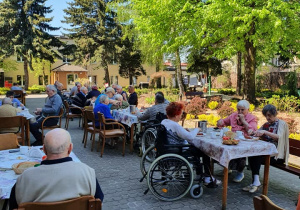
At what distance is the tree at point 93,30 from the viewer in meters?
33.9

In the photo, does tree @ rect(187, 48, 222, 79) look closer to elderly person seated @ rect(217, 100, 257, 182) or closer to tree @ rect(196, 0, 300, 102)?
tree @ rect(196, 0, 300, 102)

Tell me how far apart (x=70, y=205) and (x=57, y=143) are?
0.52m

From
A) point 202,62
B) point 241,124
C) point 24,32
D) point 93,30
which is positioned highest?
point 93,30

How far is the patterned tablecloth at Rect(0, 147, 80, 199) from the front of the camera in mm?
2341

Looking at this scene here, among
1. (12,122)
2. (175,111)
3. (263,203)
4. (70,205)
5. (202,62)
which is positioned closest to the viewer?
(263,203)

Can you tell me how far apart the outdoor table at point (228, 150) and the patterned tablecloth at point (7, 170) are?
6.74 feet

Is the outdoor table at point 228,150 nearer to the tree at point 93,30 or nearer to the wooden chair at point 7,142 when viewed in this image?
the wooden chair at point 7,142

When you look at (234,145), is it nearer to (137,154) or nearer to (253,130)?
(253,130)

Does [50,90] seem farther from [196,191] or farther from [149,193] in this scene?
[196,191]

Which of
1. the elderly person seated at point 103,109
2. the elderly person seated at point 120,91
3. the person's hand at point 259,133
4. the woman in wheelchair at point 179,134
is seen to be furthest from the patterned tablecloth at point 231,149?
the elderly person seated at point 120,91

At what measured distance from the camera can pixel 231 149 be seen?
386cm

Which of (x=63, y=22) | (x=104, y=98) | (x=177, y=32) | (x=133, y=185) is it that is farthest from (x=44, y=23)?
(x=133, y=185)

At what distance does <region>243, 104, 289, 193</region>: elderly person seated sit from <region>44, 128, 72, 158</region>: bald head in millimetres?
3320

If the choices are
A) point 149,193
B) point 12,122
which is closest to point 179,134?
point 149,193
